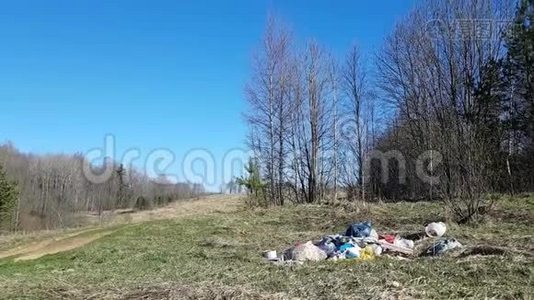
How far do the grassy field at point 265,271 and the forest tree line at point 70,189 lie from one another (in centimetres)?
4447

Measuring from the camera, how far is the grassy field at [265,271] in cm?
585

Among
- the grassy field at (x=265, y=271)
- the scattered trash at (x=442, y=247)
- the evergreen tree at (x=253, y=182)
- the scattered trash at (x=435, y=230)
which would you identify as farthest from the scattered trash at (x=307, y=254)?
the evergreen tree at (x=253, y=182)

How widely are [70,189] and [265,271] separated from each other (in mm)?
67511

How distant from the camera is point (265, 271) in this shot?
7777mm

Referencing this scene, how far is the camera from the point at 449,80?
30.3m

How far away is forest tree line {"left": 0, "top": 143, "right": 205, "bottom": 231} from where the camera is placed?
61.4 meters

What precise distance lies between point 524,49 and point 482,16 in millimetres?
3316

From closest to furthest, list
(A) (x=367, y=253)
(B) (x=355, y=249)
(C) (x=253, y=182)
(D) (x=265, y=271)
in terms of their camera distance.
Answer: (D) (x=265, y=271) < (A) (x=367, y=253) < (B) (x=355, y=249) < (C) (x=253, y=182)

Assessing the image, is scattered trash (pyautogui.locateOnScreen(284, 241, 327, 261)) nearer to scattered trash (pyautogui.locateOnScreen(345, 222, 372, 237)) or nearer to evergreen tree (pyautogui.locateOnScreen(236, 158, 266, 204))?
scattered trash (pyautogui.locateOnScreen(345, 222, 372, 237))

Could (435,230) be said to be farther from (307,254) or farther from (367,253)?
(307,254)

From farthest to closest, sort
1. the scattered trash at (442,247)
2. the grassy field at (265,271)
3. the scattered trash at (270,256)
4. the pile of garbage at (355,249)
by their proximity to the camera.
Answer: the scattered trash at (270,256)
the pile of garbage at (355,249)
the scattered trash at (442,247)
the grassy field at (265,271)

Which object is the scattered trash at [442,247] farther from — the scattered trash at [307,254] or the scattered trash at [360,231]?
the scattered trash at [360,231]

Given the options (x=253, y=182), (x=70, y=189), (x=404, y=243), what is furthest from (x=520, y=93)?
(x=70, y=189)

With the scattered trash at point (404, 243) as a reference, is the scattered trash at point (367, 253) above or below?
below
